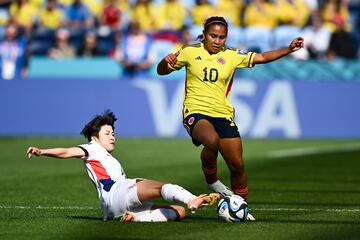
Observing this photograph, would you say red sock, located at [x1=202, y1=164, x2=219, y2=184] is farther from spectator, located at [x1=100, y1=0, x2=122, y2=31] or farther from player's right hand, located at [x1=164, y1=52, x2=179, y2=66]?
spectator, located at [x1=100, y1=0, x2=122, y2=31]

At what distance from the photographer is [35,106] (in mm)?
23656

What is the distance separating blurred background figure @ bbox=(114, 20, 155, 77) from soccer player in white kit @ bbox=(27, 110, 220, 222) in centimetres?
1484

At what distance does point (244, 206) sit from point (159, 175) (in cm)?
616

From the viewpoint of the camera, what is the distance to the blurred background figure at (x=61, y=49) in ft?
84.4

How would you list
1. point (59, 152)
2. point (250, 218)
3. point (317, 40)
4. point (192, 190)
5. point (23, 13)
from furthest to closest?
1. point (23, 13)
2. point (317, 40)
3. point (192, 190)
4. point (250, 218)
5. point (59, 152)

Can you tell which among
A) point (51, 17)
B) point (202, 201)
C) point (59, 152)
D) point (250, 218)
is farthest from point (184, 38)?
point (202, 201)

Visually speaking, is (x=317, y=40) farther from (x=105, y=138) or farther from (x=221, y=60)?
(x=105, y=138)

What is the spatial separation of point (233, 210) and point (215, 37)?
206cm

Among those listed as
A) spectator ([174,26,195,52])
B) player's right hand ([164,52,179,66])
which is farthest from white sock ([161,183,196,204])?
spectator ([174,26,195,52])

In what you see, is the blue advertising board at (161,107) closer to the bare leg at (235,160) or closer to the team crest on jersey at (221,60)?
the team crest on jersey at (221,60)

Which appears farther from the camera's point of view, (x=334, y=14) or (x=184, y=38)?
(x=334, y=14)

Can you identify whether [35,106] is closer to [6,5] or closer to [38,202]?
[6,5]

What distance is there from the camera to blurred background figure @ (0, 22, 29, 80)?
25141 millimetres

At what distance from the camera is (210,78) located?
1085 centimetres
